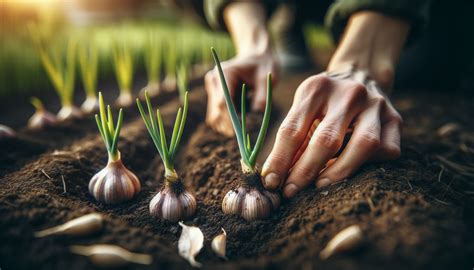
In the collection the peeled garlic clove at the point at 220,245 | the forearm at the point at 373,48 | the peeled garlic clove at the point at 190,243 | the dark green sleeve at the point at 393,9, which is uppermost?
the dark green sleeve at the point at 393,9

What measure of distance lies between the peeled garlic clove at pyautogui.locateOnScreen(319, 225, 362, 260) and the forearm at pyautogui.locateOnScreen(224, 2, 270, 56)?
3.27 ft

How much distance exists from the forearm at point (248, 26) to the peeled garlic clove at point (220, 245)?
2.96ft

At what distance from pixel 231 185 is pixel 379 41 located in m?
0.78

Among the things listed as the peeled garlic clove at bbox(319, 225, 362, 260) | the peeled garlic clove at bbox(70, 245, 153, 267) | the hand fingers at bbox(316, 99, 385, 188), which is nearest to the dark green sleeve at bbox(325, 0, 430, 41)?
the hand fingers at bbox(316, 99, 385, 188)

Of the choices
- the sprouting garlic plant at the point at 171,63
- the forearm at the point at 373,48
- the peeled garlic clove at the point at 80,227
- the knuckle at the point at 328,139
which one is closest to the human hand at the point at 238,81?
the forearm at the point at 373,48

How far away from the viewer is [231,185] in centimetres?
110

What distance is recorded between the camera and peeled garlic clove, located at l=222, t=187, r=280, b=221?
3.10 feet

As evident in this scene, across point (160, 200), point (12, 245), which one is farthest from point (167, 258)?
point (12, 245)

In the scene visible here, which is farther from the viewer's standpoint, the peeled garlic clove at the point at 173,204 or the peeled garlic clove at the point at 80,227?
the peeled garlic clove at the point at 173,204

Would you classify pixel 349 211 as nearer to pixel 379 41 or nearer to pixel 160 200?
pixel 160 200

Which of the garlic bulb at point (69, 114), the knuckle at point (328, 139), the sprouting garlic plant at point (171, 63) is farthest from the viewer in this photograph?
the sprouting garlic plant at point (171, 63)

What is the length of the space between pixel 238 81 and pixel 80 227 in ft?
2.76

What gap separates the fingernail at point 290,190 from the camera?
3.23ft

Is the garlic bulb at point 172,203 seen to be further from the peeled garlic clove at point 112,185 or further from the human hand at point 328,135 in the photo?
the human hand at point 328,135
